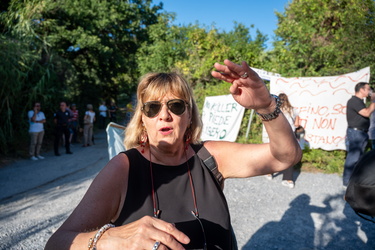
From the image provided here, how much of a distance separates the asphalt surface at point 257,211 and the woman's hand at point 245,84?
8.14 ft

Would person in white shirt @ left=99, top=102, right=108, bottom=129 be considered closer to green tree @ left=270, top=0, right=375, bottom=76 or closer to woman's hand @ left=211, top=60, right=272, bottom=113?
green tree @ left=270, top=0, right=375, bottom=76

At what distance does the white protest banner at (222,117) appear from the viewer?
7969mm

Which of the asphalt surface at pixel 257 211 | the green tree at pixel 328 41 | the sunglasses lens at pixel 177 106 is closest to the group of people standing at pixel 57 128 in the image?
the asphalt surface at pixel 257 211

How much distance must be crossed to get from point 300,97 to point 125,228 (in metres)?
7.04

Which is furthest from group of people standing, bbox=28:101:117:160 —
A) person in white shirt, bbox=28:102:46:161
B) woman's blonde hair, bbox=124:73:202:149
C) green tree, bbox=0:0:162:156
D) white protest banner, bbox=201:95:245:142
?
woman's blonde hair, bbox=124:73:202:149

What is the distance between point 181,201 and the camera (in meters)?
1.56

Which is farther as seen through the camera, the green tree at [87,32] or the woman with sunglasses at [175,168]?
the green tree at [87,32]

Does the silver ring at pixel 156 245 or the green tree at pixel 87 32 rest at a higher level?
the green tree at pixel 87 32

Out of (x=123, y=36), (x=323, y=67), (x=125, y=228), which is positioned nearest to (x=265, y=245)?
(x=125, y=228)

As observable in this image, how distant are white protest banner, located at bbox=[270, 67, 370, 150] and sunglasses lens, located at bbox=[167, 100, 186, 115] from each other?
19.6ft

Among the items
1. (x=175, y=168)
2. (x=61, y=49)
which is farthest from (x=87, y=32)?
(x=175, y=168)

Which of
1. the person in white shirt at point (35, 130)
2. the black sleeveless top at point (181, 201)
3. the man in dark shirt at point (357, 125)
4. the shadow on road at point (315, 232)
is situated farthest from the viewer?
the person in white shirt at point (35, 130)

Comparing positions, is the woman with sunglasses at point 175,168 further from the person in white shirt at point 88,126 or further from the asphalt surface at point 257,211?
the person in white shirt at point 88,126

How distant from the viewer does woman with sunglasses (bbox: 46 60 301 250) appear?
1.31 meters
